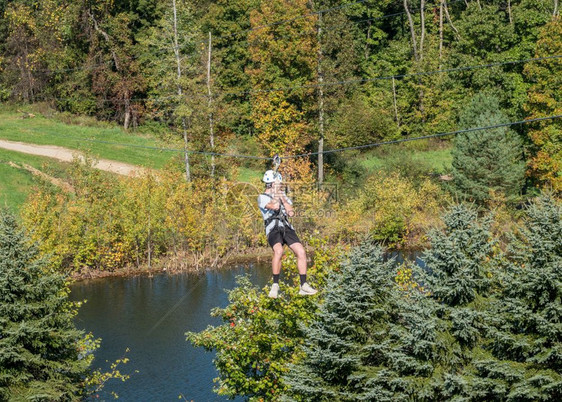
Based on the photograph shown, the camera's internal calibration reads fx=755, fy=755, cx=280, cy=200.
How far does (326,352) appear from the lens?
17.7 metres

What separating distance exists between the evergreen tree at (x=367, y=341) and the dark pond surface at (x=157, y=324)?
1005cm

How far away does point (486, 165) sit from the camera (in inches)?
1887

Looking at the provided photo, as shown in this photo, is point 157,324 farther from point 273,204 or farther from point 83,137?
point 83,137

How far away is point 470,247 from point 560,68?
36.1 meters

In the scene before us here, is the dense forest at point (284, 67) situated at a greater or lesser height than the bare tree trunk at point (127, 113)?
greater

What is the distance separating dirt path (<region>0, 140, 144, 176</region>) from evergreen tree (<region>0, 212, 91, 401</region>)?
32.7 metres

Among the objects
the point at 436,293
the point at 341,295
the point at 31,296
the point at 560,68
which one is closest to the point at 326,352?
the point at 341,295

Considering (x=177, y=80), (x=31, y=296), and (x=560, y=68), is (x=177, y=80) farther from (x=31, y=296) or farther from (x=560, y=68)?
A: (x=31, y=296)

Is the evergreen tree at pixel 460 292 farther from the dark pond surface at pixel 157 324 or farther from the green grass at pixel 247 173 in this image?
the green grass at pixel 247 173

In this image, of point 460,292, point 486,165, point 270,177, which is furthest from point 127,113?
point 270,177

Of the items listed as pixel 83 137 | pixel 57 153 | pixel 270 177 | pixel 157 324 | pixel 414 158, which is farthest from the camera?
pixel 83 137

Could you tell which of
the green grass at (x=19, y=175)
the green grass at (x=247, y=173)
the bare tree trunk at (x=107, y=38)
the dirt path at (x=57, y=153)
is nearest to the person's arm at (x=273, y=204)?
the green grass at (x=19, y=175)

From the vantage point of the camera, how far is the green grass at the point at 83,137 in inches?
2366

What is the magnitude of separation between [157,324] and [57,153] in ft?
91.0
